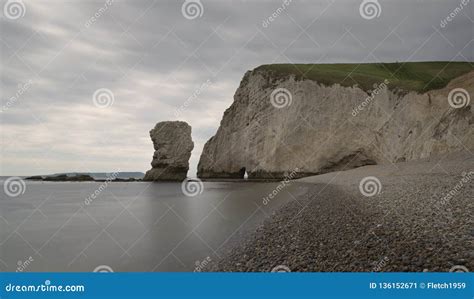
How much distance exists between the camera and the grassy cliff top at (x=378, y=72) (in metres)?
48.1

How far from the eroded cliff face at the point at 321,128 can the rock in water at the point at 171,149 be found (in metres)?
4.31

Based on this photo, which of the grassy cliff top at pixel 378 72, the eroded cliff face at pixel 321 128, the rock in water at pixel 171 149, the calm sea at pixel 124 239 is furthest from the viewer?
the rock in water at pixel 171 149

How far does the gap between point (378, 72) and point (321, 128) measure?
16.6 metres

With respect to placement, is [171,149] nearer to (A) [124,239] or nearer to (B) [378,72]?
(B) [378,72]

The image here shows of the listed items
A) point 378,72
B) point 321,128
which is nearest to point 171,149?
point 321,128

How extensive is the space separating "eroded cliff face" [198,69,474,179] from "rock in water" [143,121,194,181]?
4.31 metres

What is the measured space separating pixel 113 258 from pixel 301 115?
4503cm

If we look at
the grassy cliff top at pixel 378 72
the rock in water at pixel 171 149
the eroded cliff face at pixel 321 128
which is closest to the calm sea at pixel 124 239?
the eroded cliff face at pixel 321 128

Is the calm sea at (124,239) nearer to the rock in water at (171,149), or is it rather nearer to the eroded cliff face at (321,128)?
the eroded cliff face at (321,128)

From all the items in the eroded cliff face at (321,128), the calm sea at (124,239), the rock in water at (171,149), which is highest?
the rock in water at (171,149)

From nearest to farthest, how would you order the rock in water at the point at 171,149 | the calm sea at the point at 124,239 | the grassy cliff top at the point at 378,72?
the calm sea at the point at 124,239 < the grassy cliff top at the point at 378,72 < the rock in water at the point at 171,149

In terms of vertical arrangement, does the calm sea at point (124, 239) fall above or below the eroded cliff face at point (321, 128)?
below

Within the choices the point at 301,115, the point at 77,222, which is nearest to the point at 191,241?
the point at 77,222

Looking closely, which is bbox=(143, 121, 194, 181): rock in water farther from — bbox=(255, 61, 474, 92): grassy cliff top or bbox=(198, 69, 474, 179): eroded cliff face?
bbox=(255, 61, 474, 92): grassy cliff top
